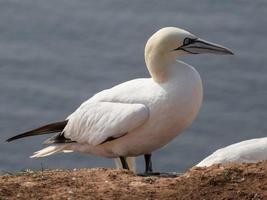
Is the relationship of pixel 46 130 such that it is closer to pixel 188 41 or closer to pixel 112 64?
pixel 188 41

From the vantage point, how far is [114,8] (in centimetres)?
1644

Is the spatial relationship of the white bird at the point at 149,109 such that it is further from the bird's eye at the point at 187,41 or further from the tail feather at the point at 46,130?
the tail feather at the point at 46,130

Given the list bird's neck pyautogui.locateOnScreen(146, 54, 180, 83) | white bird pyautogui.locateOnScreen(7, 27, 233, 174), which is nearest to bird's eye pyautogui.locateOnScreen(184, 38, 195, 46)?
white bird pyautogui.locateOnScreen(7, 27, 233, 174)

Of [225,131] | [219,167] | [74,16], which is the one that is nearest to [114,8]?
[74,16]

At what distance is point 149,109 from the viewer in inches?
423

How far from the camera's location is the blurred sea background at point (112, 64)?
14.7 metres

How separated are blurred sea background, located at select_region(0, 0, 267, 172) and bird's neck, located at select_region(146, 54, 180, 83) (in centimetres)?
324

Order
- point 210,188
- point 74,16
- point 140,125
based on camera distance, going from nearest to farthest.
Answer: point 210,188
point 140,125
point 74,16

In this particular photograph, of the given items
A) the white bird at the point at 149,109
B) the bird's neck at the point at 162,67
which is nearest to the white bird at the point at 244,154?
the white bird at the point at 149,109

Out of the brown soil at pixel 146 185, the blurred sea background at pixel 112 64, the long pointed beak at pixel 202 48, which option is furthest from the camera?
the blurred sea background at pixel 112 64

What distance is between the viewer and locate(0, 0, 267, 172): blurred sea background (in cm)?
1470

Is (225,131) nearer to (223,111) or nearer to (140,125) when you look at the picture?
(223,111)

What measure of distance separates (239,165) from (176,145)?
5.43 metres

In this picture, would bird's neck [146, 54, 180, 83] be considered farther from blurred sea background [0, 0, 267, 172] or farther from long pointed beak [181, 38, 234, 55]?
blurred sea background [0, 0, 267, 172]
